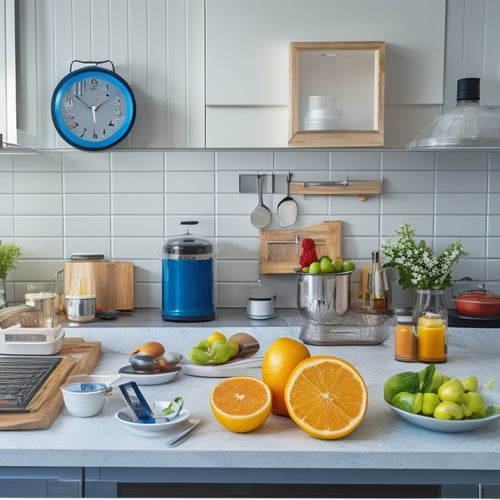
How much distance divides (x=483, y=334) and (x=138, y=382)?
4.64 feet

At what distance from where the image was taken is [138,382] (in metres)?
1.90

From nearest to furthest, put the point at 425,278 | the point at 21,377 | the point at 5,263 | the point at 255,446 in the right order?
the point at 255,446, the point at 21,377, the point at 425,278, the point at 5,263

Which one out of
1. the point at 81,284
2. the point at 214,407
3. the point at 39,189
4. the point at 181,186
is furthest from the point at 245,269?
the point at 214,407

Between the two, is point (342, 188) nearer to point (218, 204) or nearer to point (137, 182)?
point (218, 204)

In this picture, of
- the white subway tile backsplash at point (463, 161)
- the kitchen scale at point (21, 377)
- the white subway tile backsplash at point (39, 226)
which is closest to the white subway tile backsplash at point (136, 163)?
the white subway tile backsplash at point (39, 226)

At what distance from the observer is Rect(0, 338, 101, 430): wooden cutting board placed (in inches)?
59.9

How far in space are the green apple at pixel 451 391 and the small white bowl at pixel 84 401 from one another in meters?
0.78

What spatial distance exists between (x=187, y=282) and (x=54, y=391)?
1.05 metres

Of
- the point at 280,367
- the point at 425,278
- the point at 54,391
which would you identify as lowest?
the point at 54,391

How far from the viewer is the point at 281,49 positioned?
8.48ft

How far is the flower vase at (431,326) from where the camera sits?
2.11m

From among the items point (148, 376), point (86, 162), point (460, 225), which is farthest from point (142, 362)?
point (460, 225)

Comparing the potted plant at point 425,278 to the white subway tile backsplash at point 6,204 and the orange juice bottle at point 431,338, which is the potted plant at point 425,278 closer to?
the orange juice bottle at point 431,338

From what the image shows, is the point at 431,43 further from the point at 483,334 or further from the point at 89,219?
the point at 89,219
